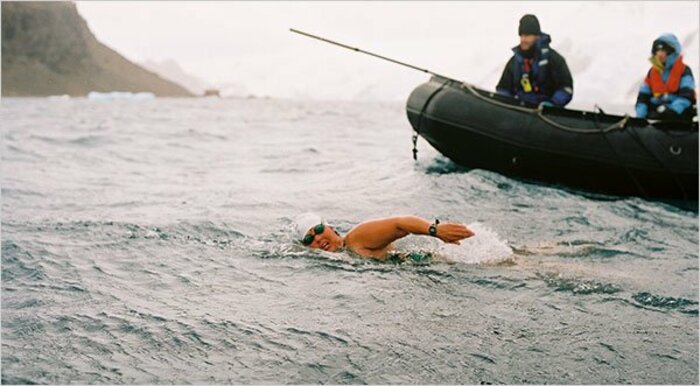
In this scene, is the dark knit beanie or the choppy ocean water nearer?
the choppy ocean water

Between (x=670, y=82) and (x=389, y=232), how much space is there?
21.3 ft

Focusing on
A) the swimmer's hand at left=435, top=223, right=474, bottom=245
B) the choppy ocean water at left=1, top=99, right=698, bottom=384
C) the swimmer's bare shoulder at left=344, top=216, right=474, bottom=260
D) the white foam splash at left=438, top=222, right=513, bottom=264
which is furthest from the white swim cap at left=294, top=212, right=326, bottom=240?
the swimmer's hand at left=435, top=223, right=474, bottom=245

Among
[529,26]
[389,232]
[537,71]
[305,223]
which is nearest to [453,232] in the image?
[389,232]

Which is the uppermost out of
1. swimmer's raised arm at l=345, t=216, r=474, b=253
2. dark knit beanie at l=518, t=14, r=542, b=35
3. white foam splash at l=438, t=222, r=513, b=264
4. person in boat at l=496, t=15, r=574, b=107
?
dark knit beanie at l=518, t=14, r=542, b=35

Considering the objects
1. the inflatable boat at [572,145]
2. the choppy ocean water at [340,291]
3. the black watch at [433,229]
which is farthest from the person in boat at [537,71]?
the black watch at [433,229]

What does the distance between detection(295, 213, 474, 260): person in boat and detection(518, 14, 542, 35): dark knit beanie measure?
5.44 meters

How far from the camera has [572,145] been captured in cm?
1054

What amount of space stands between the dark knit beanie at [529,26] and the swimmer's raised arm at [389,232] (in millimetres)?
5573

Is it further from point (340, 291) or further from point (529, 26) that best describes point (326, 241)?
point (529, 26)

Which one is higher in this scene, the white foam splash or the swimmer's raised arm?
the swimmer's raised arm

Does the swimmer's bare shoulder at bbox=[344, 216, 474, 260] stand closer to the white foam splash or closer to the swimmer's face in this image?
the swimmer's face

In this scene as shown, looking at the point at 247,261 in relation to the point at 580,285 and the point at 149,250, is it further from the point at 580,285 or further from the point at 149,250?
the point at 580,285

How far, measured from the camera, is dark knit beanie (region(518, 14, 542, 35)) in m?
10.7

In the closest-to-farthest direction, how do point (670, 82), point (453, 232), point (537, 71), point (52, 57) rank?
point (453, 232) < point (670, 82) < point (537, 71) < point (52, 57)
